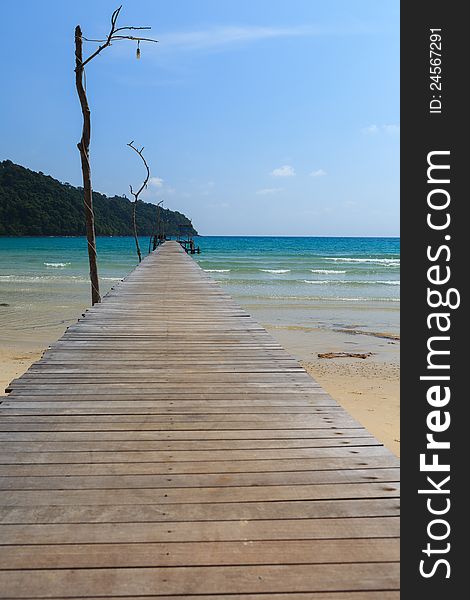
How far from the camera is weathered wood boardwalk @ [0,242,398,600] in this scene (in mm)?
1628

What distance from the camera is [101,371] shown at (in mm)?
4027

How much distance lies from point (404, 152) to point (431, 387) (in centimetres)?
89

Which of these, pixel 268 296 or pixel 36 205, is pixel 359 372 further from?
pixel 36 205

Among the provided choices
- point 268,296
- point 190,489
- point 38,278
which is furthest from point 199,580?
point 38,278

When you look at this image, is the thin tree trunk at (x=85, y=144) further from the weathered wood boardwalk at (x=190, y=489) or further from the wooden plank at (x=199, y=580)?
the wooden plank at (x=199, y=580)

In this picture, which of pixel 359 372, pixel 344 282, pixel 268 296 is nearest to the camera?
pixel 359 372

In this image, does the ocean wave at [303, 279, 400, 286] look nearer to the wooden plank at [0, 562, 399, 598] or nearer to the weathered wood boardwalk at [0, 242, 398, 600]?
the weathered wood boardwalk at [0, 242, 398, 600]

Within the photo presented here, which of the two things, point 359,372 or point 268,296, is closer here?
point 359,372

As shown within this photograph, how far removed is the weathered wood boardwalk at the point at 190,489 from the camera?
1.63m

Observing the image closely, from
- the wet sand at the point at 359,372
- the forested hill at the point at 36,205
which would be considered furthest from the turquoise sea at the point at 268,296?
the forested hill at the point at 36,205

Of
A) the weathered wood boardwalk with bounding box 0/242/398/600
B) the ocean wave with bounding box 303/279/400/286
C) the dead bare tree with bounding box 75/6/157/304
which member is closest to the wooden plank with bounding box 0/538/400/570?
the weathered wood boardwalk with bounding box 0/242/398/600

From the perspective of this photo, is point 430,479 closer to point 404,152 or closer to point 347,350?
point 404,152

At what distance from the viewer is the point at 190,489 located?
2.16 meters

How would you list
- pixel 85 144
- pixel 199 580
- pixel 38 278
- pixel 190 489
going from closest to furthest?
pixel 199 580 < pixel 190 489 < pixel 85 144 < pixel 38 278
